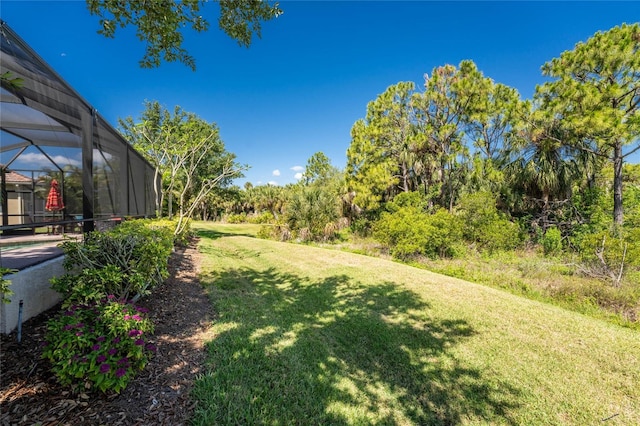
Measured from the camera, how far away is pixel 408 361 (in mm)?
3205

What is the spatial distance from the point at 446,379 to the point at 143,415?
9.80ft

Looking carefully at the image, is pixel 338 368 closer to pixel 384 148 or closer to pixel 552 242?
pixel 552 242

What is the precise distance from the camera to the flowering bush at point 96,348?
6.31 feet

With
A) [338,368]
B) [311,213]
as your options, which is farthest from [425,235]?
[338,368]

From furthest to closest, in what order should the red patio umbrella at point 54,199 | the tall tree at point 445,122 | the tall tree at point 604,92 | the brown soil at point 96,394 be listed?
the tall tree at point 445,122 → the tall tree at point 604,92 → the red patio umbrella at point 54,199 → the brown soil at point 96,394

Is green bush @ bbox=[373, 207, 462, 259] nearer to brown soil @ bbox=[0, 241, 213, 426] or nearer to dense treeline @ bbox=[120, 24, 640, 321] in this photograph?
dense treeline @ bbox=[120, 24, 640, 321]

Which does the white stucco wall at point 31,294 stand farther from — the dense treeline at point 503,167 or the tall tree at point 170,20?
the dense treeline at point 503,167

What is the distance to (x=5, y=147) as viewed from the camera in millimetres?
2984

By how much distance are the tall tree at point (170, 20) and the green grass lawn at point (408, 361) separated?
3.87 metres

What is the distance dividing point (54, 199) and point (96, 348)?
11.2ft

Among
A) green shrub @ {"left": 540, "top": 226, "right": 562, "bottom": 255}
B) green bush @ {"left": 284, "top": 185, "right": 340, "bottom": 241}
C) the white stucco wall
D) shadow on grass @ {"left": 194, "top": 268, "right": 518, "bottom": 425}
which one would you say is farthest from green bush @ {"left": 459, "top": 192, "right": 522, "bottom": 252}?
the white stucco wall

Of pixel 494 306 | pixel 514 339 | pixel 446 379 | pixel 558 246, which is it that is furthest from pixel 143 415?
pixel 558 246

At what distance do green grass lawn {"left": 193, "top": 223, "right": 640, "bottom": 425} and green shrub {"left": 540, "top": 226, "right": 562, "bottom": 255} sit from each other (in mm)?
6879

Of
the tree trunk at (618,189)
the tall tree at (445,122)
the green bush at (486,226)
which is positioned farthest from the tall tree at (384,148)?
the tree trunk at (618,189)
